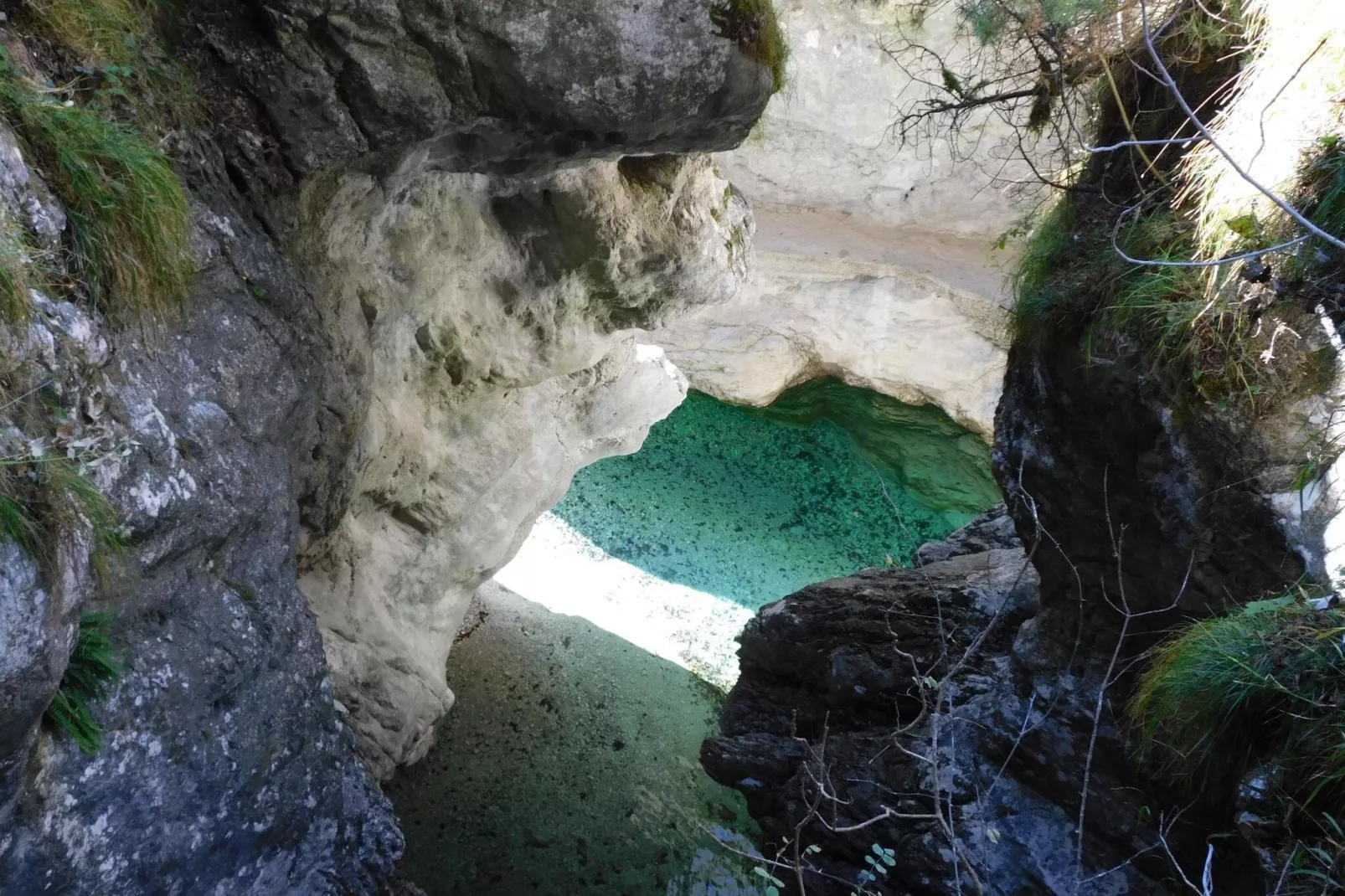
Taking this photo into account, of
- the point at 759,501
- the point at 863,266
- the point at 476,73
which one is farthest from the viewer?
the point at 759,501

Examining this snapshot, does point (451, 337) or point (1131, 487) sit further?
point (451, 337)

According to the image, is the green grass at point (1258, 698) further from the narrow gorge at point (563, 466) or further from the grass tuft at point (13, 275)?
the grass tuft at point (13, 275)

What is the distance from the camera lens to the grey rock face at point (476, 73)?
9.53 feet

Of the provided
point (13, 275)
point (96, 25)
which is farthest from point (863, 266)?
point (13, 275)

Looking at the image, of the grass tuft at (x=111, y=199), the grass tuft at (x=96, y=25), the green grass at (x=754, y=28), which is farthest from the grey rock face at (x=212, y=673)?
the green grass at (x=754, y=28)

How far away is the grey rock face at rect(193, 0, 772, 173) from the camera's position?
9.53 feet

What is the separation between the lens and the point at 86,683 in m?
2.16

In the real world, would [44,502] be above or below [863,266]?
above

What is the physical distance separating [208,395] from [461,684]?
4.73 metres

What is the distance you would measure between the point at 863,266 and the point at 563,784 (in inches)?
294

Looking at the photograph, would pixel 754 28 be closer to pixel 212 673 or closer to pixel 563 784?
pixel 212 673

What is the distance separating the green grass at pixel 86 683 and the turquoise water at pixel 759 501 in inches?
323

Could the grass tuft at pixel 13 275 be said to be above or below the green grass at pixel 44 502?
above

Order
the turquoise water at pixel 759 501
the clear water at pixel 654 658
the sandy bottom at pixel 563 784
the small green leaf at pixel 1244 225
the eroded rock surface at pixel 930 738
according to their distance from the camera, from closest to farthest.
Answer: the small green leaf at pixel 1244 225, the eroded rock surface at pixel 930 738, the sandy bottom at pixel 563 784, the clear water at pixel 654 658, the turquoise water at pixel 759 501
